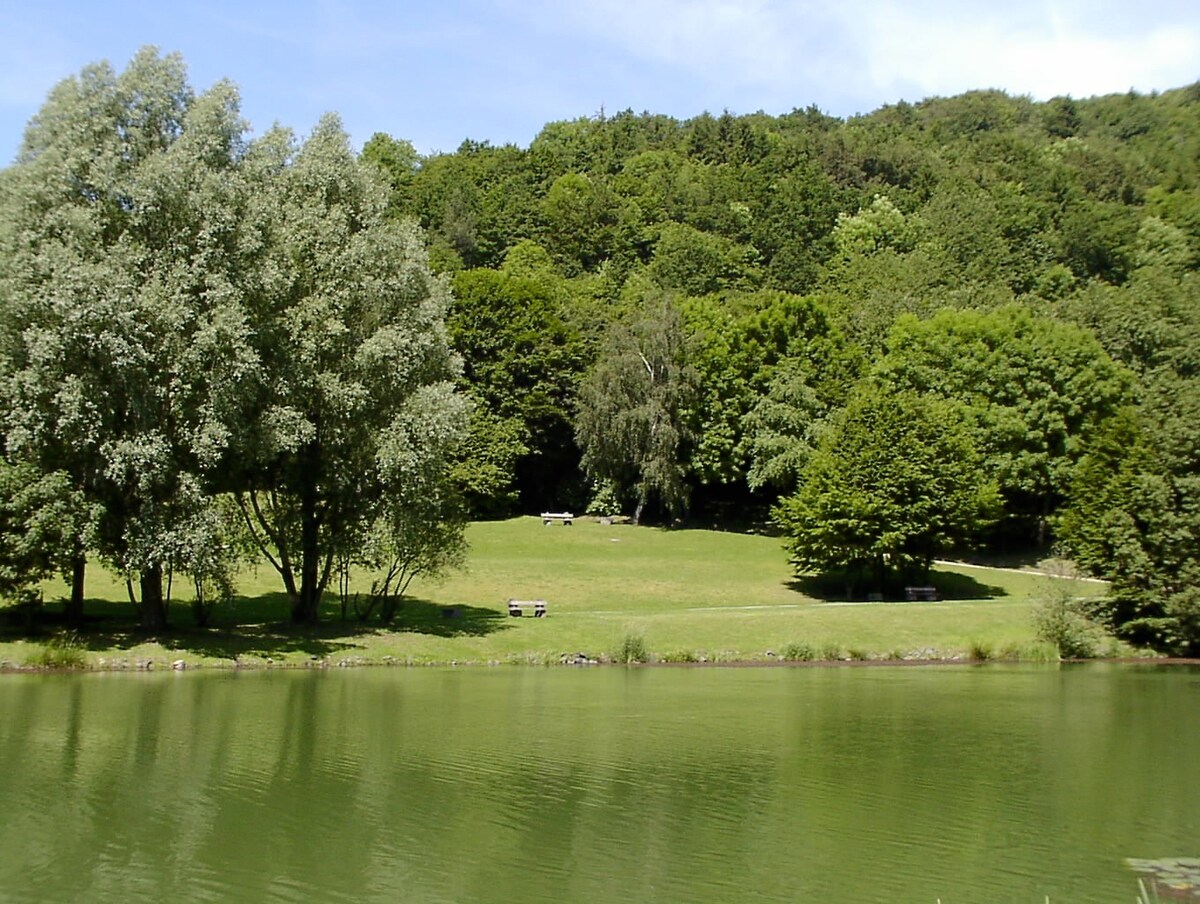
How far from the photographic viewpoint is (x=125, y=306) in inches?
1324

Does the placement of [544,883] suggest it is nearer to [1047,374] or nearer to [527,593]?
[527,593]

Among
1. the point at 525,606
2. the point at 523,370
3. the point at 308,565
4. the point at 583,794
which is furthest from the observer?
the point at 523,370

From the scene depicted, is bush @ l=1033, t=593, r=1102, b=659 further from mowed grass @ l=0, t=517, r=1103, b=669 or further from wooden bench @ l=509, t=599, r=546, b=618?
wooden bench @ l=509, t=599, r=546, b=618

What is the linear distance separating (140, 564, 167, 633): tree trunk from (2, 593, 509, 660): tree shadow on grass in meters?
0.40

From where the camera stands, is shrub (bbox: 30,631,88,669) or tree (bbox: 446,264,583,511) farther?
tree (bbox: 446,264,583,511)

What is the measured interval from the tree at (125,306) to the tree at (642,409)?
3777cm

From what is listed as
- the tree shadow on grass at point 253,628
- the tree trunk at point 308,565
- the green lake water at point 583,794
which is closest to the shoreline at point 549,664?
the tree shadow on grass at point 253,628

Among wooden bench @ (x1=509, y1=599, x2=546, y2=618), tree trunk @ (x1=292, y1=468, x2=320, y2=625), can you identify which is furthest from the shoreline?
wooden bench @ (x1=509, y1=599, x2=546, y2=618)

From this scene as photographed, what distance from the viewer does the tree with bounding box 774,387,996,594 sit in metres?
54.3

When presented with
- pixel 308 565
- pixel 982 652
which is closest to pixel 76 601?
pixel 308 565

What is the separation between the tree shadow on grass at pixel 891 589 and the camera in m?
55.8

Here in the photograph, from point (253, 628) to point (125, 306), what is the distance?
12491 millimetres

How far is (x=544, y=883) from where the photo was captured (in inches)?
547

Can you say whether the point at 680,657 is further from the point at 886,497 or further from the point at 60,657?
the point at 60,657
